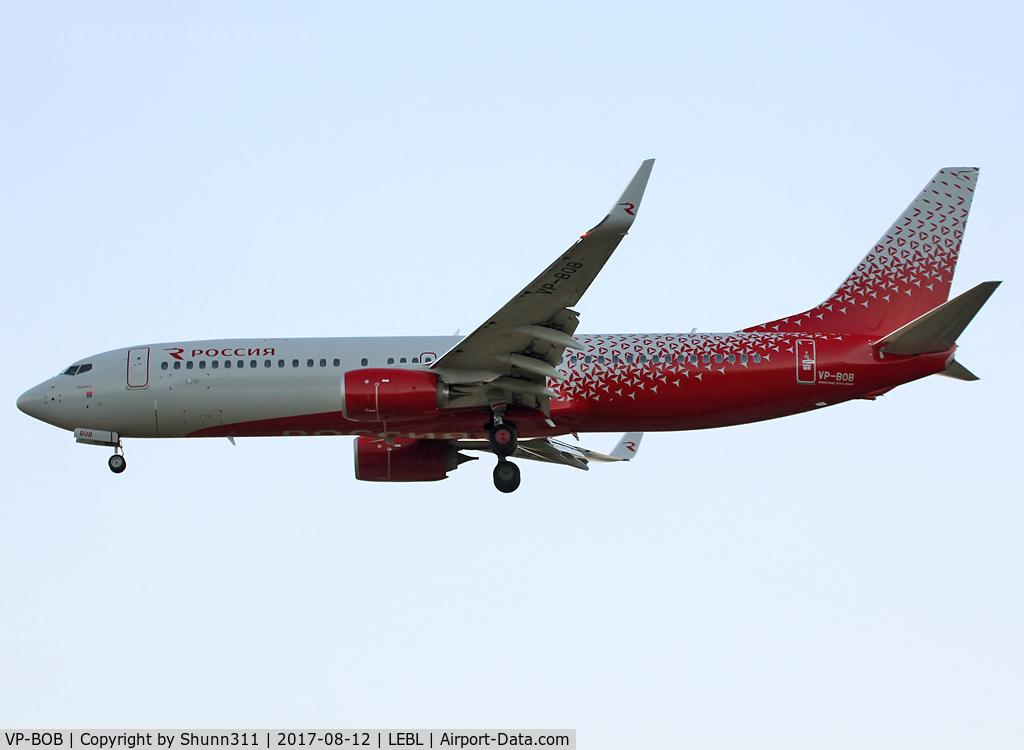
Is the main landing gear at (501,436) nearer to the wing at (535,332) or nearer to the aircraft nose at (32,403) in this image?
the wing at (535,332)

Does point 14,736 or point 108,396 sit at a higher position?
point 108,396

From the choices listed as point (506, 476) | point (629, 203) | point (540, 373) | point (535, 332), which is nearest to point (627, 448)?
point (506, 476)

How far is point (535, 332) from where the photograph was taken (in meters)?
24.0

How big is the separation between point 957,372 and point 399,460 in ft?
43.7

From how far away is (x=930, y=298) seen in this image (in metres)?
28.1

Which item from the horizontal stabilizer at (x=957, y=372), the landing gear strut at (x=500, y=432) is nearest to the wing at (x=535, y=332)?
the landing gear strut at (x=500, y=432)

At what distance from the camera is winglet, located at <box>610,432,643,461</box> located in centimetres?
3347

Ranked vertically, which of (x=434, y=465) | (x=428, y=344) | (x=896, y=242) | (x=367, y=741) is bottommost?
(x=367, y=741)

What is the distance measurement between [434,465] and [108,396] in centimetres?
793

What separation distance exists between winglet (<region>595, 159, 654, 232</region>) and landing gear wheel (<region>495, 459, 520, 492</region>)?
319 inches

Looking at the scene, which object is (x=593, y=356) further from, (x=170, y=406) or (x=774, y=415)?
(x=170, y=406)

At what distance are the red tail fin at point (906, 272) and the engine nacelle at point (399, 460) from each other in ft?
27.4

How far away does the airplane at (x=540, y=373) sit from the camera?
25.1 m

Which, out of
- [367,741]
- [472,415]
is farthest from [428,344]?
[367,741]
